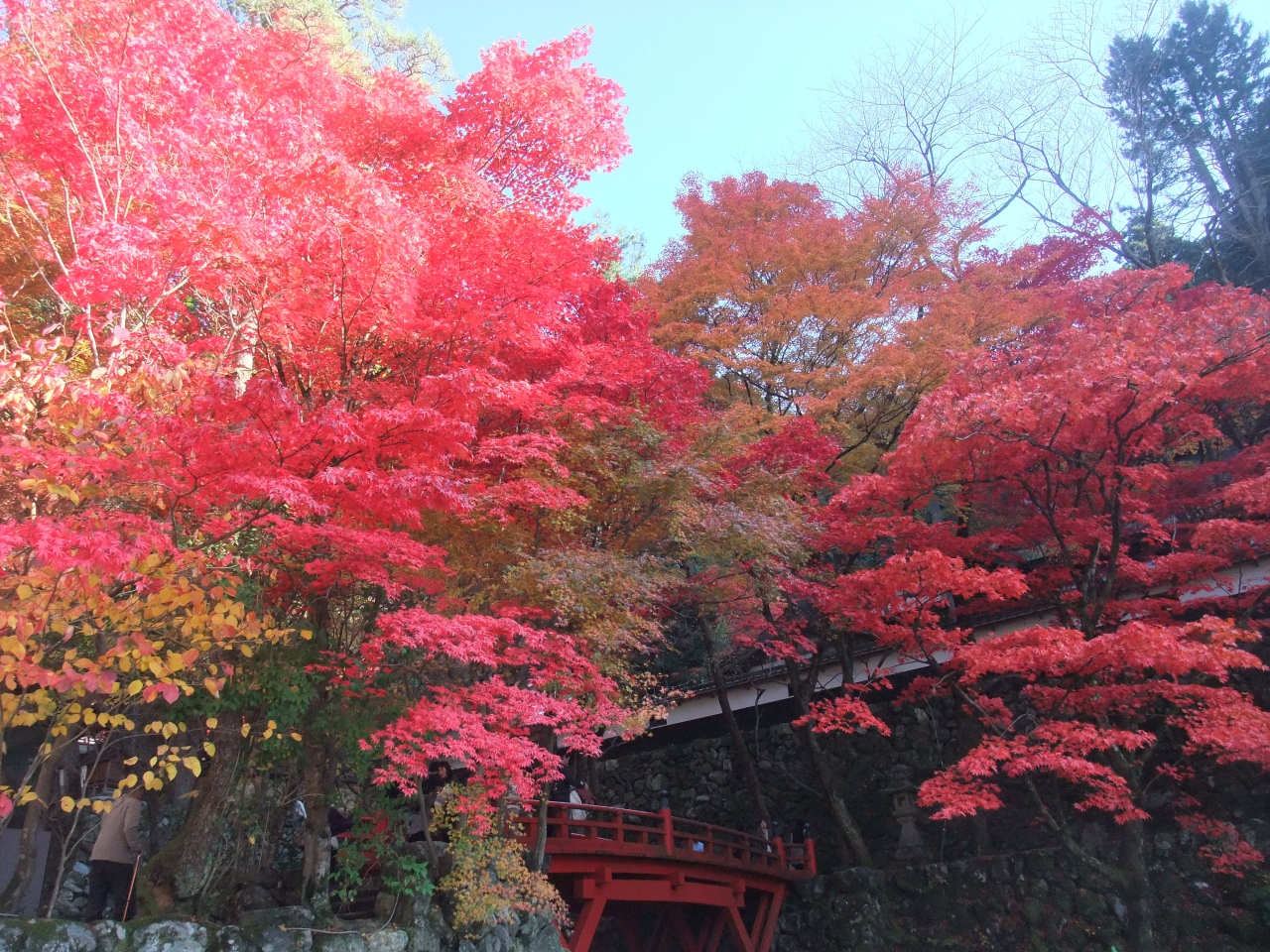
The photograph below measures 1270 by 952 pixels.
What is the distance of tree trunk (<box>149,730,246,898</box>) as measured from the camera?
24.8ft

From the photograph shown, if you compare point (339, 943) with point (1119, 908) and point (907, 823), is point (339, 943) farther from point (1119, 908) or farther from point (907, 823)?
point (1119, 908)

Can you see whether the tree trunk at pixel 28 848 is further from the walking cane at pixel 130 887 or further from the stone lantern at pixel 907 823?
the stone lantern at pixel 907 823

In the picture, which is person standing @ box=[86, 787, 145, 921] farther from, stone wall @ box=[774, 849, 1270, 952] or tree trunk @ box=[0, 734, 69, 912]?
stone wall @ box=[774, 849, 1270, 952]

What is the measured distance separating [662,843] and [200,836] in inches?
248

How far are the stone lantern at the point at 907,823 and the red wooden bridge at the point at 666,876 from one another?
1466 mm

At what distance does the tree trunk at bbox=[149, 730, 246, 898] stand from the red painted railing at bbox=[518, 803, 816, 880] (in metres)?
3.11

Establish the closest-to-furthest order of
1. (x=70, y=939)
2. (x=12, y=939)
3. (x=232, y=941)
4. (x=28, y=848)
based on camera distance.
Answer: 1. (x=12, y=939)
2. (x=70, y=939)
3. (x=28, y=848)
4. (x=232, y=941)

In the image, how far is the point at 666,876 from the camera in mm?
11430

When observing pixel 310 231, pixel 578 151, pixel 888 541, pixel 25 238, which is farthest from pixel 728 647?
pixel 25 238

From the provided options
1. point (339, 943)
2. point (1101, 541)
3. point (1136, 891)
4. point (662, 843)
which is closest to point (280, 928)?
point (339, 943)

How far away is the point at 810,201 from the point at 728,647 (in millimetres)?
9204

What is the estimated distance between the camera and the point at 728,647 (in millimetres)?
16703

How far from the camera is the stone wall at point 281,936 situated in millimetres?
6250

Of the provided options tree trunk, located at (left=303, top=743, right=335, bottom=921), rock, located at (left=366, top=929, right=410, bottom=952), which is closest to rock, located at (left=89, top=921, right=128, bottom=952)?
tree trunk, located at (left=303, top=743, right=335, bottom=921)
